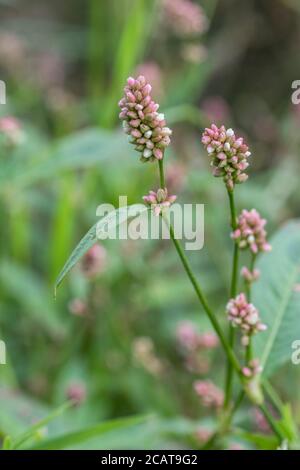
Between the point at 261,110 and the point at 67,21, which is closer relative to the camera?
the point at 261,110

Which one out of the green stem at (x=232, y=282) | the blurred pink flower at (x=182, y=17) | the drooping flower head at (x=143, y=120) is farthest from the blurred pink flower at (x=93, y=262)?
the blurred pink flower at (x=182, y=17)

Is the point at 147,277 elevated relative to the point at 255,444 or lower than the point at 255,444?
elevated

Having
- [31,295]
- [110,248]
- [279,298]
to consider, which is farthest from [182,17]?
[279,298]

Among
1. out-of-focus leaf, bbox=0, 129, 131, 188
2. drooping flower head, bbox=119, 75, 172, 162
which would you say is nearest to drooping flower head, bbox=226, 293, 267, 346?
drooping flower head, bbox=119, 75, 172, 162

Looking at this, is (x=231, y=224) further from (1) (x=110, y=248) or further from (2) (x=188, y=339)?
(1) (x=110, y=248)

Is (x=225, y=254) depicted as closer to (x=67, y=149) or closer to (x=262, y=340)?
(x=67, y=149)

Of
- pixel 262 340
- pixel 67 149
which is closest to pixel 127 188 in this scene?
pixel 67 149

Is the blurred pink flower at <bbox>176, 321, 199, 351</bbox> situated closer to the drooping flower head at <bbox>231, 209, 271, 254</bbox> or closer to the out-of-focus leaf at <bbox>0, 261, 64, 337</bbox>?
the out-of-focus leaf at <bbox>0, 261, 64, 337</bbox>
